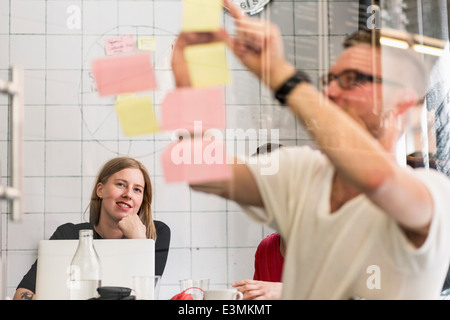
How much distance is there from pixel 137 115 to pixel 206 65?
0.18m

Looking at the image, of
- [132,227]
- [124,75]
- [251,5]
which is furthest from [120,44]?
[132,227]

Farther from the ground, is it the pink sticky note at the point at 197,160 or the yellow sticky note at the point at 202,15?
the yellow sticky note at the point at 202,15

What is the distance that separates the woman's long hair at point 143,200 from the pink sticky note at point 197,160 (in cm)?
18

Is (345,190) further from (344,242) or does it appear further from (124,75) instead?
(124,75)

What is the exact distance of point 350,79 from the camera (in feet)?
4.03

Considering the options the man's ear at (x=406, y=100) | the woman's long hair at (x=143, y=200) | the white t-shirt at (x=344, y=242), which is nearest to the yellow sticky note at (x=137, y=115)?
the woman's long hair at (x=143, y=200)

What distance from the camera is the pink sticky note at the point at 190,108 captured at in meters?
1.26

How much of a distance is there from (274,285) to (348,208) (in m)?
0.26

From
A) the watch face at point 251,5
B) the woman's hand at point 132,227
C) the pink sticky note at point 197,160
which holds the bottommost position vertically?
the woman's hand at point 132,227

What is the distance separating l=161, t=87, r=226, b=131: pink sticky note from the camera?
126 centimetres

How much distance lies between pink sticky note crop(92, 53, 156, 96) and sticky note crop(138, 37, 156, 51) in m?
0.07

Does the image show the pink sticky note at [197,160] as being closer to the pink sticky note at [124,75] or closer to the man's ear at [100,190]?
the pink sticky note at [124,75]

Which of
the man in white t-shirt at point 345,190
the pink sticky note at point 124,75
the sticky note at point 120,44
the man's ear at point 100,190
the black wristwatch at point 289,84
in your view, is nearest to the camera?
the man in white t-shirt at point 345,190
